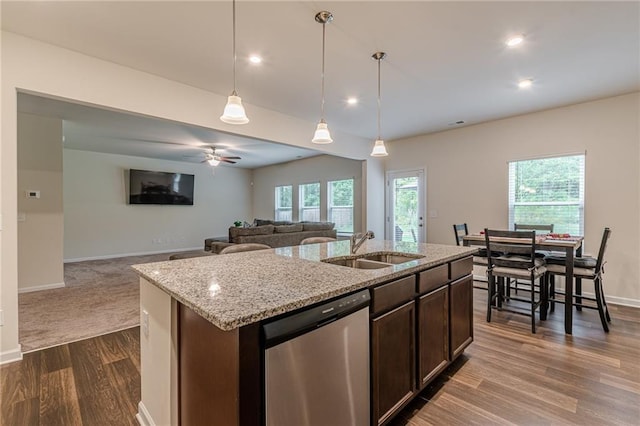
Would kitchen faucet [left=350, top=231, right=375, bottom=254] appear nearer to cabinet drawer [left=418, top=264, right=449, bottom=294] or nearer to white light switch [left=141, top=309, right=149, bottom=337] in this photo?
cabinet drawer [left=418, top=264, right=449, bottom=294]

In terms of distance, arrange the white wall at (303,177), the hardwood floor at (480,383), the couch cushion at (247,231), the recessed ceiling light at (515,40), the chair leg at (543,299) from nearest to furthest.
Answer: the hardwood floor at (480,383) → the recessed ceiling light at (515,40) → the chair leg at (543,299) → the couch cushion at (247,231) → the white wall at (303,177)

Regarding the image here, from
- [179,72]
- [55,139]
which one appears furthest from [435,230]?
[55,139]

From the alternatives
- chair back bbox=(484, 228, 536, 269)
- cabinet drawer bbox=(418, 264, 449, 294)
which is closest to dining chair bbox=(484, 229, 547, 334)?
chair back bbox=(484, 228, 536, 269)

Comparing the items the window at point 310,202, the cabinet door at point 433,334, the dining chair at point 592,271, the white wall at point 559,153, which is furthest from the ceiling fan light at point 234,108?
the window at point 310,202

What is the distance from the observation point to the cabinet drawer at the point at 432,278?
187 centimetres

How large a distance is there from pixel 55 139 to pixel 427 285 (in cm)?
577

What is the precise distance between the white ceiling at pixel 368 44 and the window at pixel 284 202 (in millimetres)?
5012

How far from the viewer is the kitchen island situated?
102cm

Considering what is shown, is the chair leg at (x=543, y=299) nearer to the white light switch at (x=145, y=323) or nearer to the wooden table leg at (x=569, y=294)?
the wooden table leg at (x=569, y=294)

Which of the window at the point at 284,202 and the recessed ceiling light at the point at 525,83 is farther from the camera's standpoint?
the window at the point at 284,202

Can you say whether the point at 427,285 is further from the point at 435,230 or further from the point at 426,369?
the point at 435,230

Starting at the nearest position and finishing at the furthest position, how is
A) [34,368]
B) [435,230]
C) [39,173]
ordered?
[34,368] → [39,173] → [435,230]

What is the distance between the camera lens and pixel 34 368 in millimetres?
2307

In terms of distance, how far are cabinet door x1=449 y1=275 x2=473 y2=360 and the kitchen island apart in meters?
0.01
